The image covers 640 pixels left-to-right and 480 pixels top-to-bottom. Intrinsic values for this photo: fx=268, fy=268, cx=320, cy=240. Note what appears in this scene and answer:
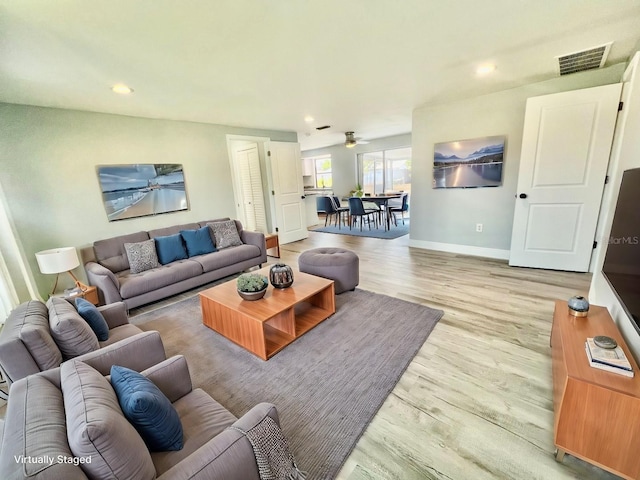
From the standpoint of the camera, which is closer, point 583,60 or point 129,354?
point 129,354

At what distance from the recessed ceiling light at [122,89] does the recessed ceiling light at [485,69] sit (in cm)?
349

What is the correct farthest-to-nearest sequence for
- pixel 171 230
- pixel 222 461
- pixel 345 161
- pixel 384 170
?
pixel 345 161
pixel 384 170
pixel 171 230
pixel 222 461

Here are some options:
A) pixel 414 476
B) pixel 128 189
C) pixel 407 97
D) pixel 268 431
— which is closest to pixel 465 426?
pixel 414 476

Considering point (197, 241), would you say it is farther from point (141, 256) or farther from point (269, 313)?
point (269, 313)

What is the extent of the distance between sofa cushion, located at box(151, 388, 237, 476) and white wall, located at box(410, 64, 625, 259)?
165 inches

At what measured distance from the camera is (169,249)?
3.42m

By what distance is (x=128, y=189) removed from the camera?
3.56m

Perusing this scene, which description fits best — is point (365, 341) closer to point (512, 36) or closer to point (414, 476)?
point (414, 476)

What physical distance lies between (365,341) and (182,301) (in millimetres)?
2230

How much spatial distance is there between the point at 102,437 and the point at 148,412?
8.1 inches

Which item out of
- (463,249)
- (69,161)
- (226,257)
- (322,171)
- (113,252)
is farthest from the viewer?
(322,171)

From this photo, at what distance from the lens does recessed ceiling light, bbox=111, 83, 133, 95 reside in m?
2.54

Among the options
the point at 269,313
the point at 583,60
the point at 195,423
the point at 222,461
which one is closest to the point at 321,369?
the point at 269,313

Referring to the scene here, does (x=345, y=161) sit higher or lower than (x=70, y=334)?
higher
